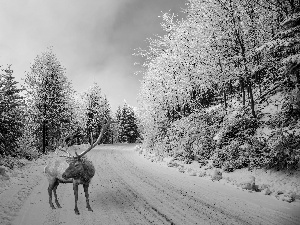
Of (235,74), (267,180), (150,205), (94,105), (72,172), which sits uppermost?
(94,105)

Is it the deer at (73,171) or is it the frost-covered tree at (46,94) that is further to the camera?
the frost-covered tree at (46,94)

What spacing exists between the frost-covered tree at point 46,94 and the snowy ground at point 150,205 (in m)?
15.6

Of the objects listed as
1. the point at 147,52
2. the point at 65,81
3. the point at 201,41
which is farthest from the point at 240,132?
the point at 65,81

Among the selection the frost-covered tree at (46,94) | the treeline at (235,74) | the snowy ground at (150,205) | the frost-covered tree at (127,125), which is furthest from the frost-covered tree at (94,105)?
the snowy ground at (150,205)

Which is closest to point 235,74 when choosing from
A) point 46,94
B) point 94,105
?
Result: point 46,94

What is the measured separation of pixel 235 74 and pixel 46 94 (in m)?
20.0

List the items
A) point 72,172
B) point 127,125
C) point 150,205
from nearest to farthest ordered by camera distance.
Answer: point 72,172, point 150,205, point 127,125

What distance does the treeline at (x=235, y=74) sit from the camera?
9.84 meters

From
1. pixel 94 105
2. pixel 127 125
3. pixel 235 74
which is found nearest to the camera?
pixel 235 74

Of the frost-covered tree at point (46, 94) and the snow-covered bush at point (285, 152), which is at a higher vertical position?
the frost-covered tree at point (46, 94)

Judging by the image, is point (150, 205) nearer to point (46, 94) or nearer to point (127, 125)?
point (46, 94)

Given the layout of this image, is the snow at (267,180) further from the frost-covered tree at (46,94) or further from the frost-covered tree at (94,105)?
the frost-covered tree at (94,105)

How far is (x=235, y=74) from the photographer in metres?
13.9

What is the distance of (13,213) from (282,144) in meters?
9.46
